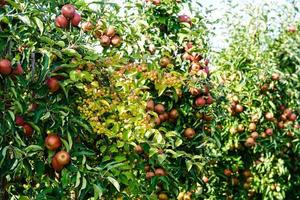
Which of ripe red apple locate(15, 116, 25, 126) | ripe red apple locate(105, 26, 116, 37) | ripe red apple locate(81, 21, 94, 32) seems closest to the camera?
ripe red apple locate(15, 116, 25, 126)

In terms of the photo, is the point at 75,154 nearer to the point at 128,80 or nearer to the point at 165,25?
the point at 128,80

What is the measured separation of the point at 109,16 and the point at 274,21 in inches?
109

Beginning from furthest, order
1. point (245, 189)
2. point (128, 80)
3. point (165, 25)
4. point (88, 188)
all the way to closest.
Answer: point (245, 189) → point (165, 25) → point (128, 80) → point (88, 188)

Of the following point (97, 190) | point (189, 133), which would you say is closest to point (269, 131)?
point (189, 133)

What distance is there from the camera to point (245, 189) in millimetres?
4941

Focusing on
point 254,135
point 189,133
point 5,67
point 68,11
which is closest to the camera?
point 5,67

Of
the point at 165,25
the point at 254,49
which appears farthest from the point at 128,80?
the point at 254,49

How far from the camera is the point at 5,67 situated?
6.41 ft

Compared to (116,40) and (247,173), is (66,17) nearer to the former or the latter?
(116,40)

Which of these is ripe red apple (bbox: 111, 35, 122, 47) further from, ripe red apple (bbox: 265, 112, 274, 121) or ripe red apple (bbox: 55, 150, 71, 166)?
ripe red apple (bbox: 265, 112, 274, 121)

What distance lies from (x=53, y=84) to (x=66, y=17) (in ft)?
1.23

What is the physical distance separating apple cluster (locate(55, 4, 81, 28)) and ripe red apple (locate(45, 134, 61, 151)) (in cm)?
49

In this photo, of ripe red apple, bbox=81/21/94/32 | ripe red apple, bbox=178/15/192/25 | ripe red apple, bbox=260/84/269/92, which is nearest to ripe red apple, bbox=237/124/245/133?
ripe red apple, bbox=260/84/269/92

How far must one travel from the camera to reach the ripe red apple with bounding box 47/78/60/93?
2094mm
